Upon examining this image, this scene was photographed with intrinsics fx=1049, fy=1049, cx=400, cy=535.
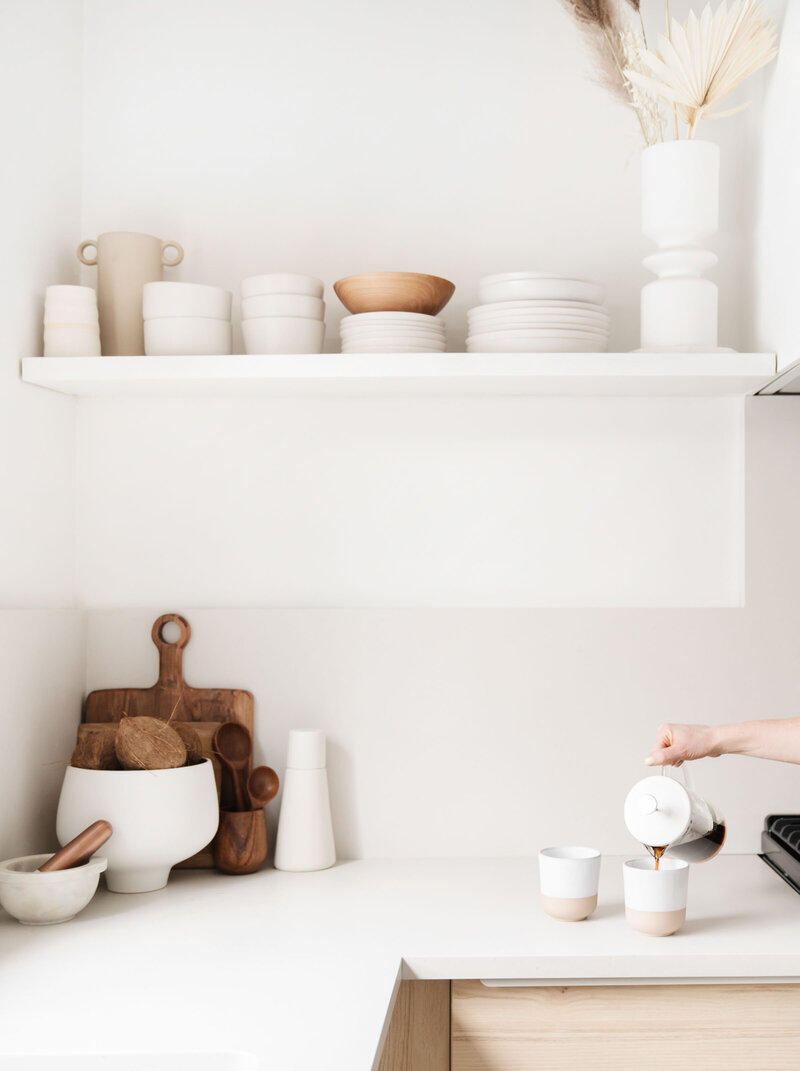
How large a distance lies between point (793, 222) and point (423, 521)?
2.53 ft

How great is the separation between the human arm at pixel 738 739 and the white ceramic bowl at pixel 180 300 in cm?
98

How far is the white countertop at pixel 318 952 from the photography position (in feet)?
3.55

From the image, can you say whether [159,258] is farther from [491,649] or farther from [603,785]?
[603,785]

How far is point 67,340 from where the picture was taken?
172 cm

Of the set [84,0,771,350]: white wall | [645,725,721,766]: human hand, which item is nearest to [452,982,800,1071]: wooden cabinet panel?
[645,725,721,766]: human hand

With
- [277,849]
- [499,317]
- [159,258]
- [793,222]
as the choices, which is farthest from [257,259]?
[277,849]

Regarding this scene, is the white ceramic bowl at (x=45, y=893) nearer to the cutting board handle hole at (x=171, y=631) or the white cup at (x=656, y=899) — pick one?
the cutting board handle hole at (x=171, y=631)

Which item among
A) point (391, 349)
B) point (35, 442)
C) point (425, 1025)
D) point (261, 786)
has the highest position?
point (391, 349)

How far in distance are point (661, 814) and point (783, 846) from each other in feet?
1.38

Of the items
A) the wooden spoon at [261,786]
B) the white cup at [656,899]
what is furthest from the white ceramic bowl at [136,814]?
the white cup at [656,899]

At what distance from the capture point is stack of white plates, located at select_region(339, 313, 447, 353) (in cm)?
168

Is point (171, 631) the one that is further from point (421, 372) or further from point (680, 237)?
point (680, 237)

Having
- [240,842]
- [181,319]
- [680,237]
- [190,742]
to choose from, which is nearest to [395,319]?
[181,319]

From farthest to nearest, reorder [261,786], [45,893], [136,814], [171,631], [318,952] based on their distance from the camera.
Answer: [171,631]
[261,786]
[136,814]
[45,893]
[318,952]
